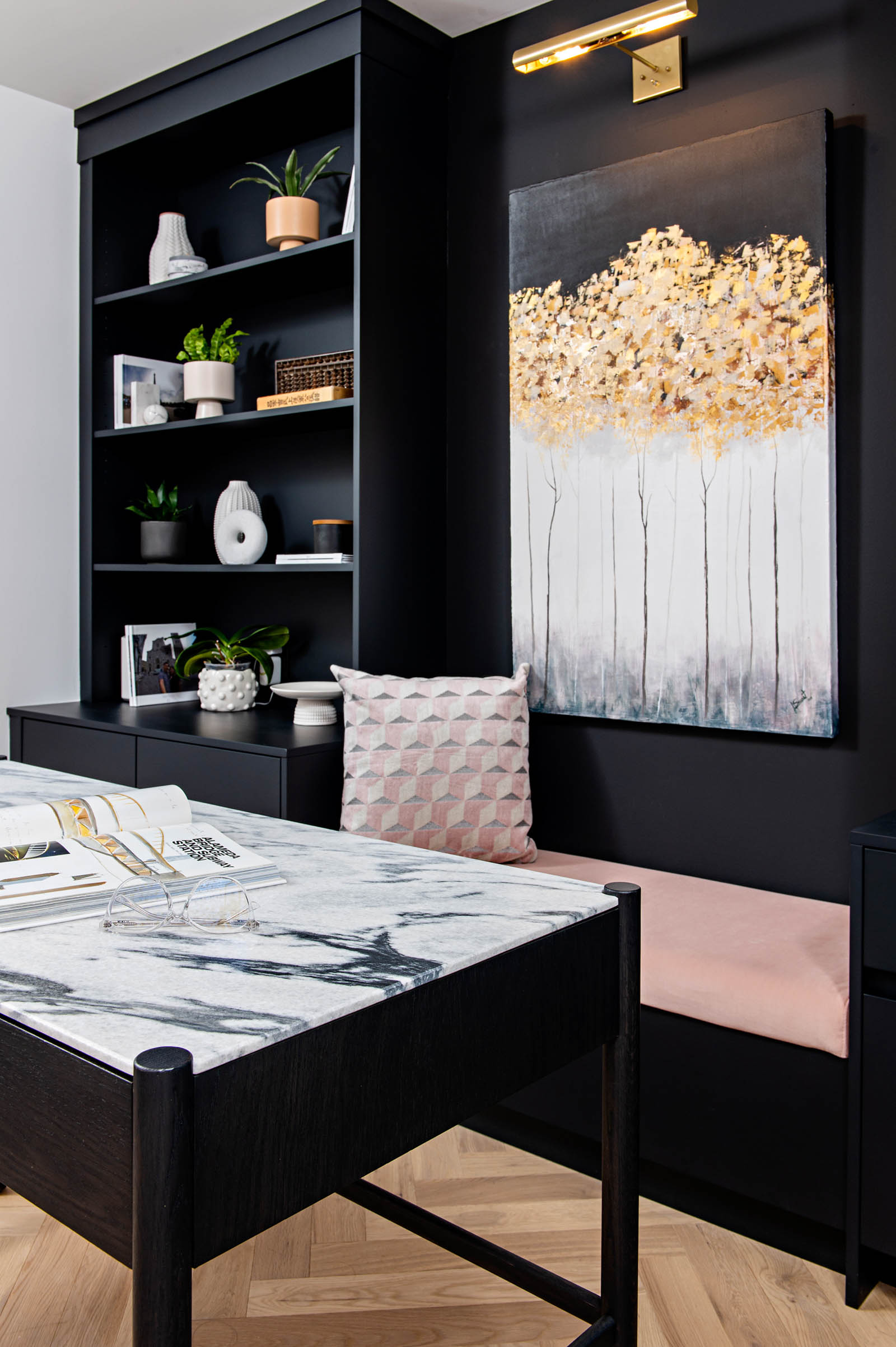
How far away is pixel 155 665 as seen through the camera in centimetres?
339

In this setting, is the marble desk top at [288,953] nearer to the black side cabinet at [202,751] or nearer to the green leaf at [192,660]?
the black side cabinet at [202,751]

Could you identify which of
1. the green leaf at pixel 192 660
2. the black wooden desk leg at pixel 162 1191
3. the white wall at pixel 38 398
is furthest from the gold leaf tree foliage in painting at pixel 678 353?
the black wooden desk leg at pixel 162 1191

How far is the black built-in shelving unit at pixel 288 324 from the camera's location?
2.81 metres

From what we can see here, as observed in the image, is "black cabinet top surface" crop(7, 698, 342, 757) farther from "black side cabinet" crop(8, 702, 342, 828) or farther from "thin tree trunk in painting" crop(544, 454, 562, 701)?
"thin tree trunk in painting" crop(544, 454, 562, 701)

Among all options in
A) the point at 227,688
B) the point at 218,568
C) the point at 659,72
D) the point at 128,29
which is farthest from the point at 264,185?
the point at 227,688

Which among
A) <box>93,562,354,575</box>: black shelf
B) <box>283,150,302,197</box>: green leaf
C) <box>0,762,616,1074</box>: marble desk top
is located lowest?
<box>0,762,616,1074</box>: marble desk top

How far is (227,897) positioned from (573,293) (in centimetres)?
202

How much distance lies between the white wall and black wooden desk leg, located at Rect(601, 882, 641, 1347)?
262 centimetres

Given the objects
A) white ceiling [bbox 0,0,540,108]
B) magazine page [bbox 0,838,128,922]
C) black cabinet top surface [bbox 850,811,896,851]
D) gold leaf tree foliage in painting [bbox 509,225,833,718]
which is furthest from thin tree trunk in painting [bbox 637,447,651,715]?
magazine page [bbox 0,838,128,922]

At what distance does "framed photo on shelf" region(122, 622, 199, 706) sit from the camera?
10.9ft

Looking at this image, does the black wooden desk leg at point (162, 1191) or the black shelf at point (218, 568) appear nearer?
the black wooden desk leg at point (162, 1191)

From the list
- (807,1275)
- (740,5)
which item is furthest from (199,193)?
(807,1275)

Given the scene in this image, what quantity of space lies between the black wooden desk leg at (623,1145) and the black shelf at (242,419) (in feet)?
6.19

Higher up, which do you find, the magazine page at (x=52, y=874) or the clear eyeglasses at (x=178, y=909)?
the magazine page at (x=52, y=874)
